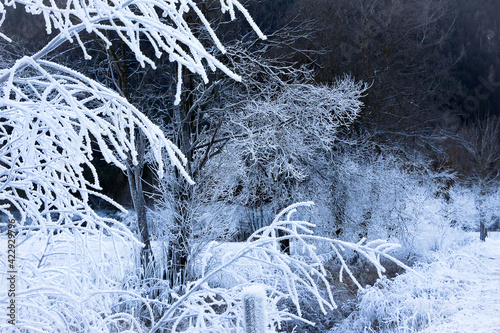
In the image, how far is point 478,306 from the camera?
7832 millimetres

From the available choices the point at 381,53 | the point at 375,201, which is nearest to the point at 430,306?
the point at 375,201

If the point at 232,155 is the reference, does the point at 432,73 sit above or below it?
above

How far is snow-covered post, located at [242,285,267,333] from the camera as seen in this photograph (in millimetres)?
1700

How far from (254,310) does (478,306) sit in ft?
23.9

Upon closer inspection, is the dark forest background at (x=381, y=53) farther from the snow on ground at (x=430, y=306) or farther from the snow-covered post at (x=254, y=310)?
the snow-covered post at (x=254, y=310)

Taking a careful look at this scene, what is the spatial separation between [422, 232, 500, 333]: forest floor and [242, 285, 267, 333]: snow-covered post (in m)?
5.45

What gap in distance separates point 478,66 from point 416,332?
1134 inches

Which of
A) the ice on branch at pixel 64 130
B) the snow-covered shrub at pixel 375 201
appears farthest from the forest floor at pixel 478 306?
the ice on branch at pixel 64 130

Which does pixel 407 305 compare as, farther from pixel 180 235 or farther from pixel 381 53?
pixel 381 53

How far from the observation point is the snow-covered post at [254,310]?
1700 mm

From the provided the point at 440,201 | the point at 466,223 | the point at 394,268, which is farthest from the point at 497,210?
the point at 394,268

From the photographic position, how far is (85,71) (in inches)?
380

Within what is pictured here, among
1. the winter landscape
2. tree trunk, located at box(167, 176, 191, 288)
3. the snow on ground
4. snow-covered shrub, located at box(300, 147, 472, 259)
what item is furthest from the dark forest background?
the snow on ground

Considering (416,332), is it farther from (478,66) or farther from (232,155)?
(478,66)
